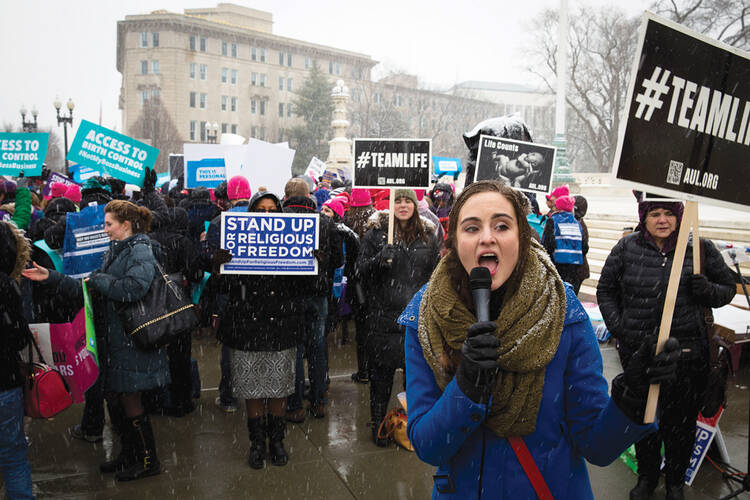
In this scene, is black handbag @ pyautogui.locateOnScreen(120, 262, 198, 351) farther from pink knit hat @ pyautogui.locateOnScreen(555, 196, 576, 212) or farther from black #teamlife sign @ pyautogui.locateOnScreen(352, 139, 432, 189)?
pink knit hat @ pyautogui.locateOnScreen(555, 196, 576, 212)

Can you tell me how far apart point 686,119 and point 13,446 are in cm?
376

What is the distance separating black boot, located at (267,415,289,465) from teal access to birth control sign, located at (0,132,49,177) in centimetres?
663

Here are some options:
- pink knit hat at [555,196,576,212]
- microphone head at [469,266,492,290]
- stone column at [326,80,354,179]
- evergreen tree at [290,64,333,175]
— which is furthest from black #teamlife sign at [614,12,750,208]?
evergreen tree at [290,64,333,175]

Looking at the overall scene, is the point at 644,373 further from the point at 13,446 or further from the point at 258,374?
the point at 13,446

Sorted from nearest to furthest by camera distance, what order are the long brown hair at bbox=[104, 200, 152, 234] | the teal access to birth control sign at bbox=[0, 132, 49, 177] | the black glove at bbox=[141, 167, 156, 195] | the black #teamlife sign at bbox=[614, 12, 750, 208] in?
the black #teamlife sign at bbox=[614, 12, 750, 208] < the long brown hair at bbox=[104, 200, 152, 234] < the black glove at bbox=[141, 167, 156, 195] < the teal access to birth control sign at bbox=[0, 132, 49, 177]

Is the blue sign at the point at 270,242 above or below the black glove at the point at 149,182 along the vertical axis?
below

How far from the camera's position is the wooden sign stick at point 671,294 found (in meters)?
1.58

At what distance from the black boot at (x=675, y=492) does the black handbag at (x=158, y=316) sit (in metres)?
3.46

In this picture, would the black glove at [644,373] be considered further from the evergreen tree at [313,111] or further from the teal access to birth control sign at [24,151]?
the evergreen tree at [313,111]

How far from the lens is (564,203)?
768 centimetres

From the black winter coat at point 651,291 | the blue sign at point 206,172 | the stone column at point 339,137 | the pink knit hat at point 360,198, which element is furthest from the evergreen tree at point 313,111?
the black winter coat at point 651,291

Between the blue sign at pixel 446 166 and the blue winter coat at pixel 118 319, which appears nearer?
the blue winter coat at pixel 118 319

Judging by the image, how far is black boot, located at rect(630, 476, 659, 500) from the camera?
154 inches

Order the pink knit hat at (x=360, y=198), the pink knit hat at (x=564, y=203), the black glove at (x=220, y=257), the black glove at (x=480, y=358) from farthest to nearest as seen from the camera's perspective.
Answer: the pink knit hat at (x=564, y=203), the pink knit hat at (x=360, y=198), the black glove at (x=220, y=257), the black glove at (x=480, y=358)
